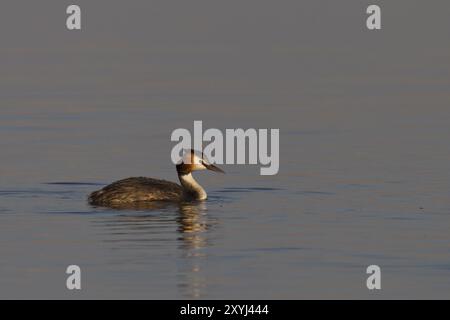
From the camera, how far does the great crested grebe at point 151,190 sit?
2194 centimetres

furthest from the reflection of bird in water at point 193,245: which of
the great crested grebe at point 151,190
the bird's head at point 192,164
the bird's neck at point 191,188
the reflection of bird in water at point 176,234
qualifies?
the bird's head at point 192,164

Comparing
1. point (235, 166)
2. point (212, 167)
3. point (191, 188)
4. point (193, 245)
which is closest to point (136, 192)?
point (191, 188)

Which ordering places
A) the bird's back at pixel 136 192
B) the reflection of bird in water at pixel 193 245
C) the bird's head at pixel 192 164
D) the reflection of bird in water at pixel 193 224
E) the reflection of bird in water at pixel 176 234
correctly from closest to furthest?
the reflection of bird in water at pixel 193 245
the reflection of bird in water at pixel 176 234
the reflection of bird in water at pixel 193 224
the bird's back at pixel 136 192
the bird's head at pixel 192 164

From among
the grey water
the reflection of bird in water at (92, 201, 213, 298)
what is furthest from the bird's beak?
the reflection of bird in water at (92, 201, 213, 298)

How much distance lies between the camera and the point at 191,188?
75.5 feet

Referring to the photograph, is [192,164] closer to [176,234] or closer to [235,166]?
[235,166]

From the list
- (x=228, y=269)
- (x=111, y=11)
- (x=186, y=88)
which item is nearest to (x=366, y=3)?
(x=111, y=11)

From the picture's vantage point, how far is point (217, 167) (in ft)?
79.5

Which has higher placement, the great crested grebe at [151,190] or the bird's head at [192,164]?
the bird's head at [192,164]

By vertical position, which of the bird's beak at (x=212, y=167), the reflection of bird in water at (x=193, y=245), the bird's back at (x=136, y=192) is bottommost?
the reflection of bird in water at (x=193, y=245)

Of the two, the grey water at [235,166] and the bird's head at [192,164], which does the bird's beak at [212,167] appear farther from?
the grey water at [235,166]

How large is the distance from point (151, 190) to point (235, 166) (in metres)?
3.46

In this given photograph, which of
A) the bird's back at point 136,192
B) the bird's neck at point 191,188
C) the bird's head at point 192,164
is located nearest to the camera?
the bird's back at point 136,192
